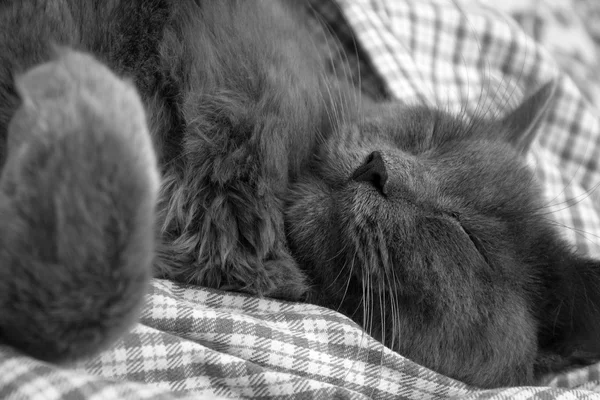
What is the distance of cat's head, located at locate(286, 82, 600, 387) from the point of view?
3.42 feet

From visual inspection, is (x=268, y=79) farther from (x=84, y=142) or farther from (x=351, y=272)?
(x=84, y=142)

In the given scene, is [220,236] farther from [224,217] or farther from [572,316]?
[572,316]

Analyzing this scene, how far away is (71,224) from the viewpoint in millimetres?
614

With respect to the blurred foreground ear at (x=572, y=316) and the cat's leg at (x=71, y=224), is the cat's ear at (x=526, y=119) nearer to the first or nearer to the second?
the blurred foreground ear at (x=572, y=316)

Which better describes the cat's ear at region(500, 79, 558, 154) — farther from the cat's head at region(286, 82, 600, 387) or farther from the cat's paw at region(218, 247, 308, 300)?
the cat's paw at region(218, 247, 308, 300)

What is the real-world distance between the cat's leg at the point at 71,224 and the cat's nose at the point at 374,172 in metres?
0.47

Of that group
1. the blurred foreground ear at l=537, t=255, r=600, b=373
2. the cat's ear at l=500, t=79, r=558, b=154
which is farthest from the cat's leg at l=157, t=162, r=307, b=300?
the cat's ear at l=500, t=79, r=558, b=154

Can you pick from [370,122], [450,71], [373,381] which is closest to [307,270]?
[373,381]

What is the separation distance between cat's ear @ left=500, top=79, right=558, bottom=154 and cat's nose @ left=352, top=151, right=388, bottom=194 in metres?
0.56

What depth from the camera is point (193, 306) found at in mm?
961

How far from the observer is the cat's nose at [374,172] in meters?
1.04

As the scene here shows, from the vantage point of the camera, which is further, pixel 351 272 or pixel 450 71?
pixel 450 71

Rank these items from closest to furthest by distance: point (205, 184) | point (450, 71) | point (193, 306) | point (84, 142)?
point (84, 142)
point (193, 306)
point (205, 184)
point (450, 71)

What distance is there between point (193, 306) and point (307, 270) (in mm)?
259
